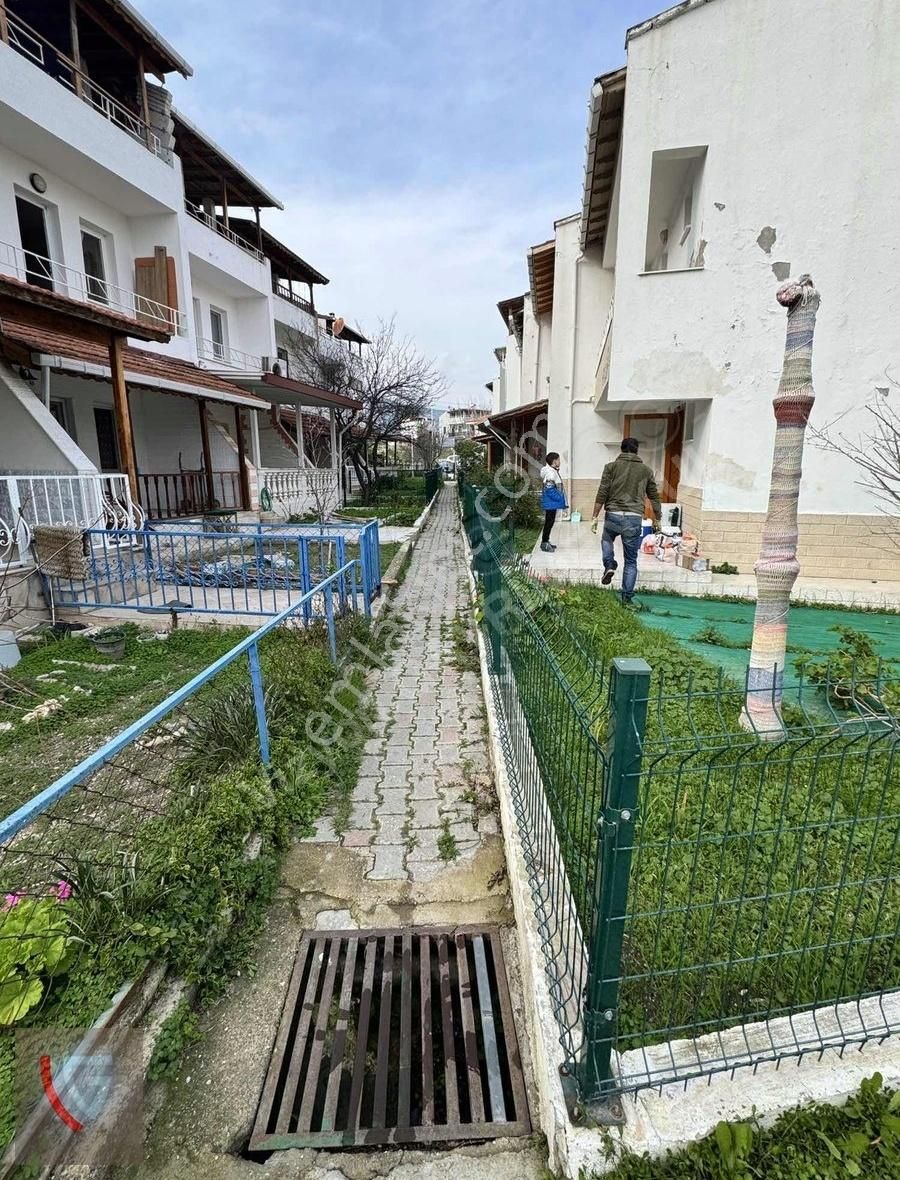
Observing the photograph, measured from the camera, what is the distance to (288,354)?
74.9 ft

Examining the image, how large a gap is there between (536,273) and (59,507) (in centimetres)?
1267

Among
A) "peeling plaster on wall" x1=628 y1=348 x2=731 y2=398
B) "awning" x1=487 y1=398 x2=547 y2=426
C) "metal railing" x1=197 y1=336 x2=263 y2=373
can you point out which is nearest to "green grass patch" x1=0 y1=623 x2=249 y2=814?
"peeling plaster on wall" x1=628 y1=348 x2=731 y2=398

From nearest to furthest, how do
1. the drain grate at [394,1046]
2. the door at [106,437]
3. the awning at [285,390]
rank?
the drain grate at [394,1046], the door at [106,437], the awning at [285,390]

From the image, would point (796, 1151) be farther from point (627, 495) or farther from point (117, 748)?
point (627, 495)

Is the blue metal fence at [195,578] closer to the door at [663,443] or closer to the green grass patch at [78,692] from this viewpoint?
the green grass patch at [78,692]

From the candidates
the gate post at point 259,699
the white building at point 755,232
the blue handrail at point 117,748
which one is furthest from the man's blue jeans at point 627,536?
the gate post at point 259,699

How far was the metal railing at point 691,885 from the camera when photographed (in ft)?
4.83

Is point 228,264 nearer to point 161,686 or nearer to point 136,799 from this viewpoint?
point 161,686

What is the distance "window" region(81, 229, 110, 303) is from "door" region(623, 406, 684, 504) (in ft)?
38.7

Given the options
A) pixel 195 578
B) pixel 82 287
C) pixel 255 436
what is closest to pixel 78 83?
pixel 82 287

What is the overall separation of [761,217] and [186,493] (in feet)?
42.0

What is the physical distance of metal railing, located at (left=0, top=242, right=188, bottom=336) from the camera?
986cm

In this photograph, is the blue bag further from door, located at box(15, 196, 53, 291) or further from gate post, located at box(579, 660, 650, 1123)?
door, located at box(15, 196, 53, 291)

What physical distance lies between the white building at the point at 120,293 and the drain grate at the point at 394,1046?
6908 mm
